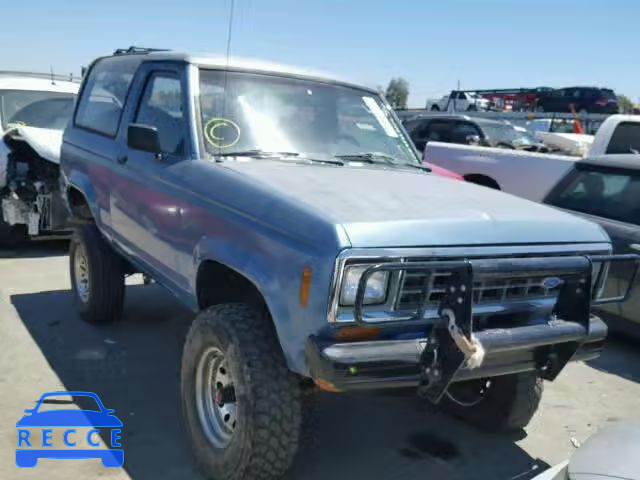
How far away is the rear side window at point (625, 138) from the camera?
8383mm

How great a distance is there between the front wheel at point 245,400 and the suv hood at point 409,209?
2.12ft

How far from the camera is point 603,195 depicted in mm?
5789

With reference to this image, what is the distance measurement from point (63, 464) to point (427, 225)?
7.14 feet

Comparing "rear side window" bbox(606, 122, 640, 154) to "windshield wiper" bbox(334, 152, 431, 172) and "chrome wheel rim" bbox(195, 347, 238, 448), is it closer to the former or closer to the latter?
"windshield wiper" bbox(334, 152, 431, 172)

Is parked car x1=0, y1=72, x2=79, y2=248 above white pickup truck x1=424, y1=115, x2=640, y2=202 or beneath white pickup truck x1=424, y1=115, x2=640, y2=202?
beneath

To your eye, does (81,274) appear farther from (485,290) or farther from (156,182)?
(485,290)

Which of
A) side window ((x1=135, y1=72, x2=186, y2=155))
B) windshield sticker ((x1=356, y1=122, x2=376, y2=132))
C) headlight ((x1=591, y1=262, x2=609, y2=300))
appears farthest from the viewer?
windshield sticker ((x1=356, y1=122, x2=376, y2=132))

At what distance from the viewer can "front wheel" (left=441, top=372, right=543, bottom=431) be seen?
3.90 meters

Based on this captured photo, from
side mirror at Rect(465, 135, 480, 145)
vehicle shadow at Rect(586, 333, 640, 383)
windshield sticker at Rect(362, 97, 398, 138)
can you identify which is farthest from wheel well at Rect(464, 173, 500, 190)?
side mirror at Rect(465, 135, 480, 145)

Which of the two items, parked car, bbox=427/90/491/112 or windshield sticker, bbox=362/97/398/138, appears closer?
windshield sticker, bbox=362/97/398/138

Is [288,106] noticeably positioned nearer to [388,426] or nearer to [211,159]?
[211,159]

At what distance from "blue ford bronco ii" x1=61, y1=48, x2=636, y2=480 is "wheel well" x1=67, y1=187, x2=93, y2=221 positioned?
0.97m

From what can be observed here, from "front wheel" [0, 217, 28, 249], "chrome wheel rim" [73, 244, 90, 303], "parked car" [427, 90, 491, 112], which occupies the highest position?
"parked car" [427, 90, 491, 112]

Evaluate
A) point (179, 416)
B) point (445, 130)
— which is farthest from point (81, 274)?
point (445, 130)
